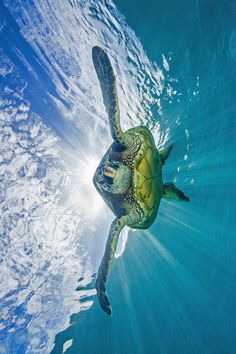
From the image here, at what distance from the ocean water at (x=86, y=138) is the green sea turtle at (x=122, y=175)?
214 centimetres

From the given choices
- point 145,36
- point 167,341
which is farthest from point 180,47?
point 167,341

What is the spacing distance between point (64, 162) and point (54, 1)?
12.6ft

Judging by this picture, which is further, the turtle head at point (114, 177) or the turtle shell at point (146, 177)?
the turtle shell at point (146, 177)

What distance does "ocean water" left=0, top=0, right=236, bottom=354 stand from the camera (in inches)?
241

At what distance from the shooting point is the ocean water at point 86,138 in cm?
A: 613

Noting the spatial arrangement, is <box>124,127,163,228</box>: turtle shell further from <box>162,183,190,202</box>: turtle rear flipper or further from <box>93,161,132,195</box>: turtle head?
<box>162,183,190,202</box>: turtle rear flipper

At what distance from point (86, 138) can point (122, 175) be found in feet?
11.3

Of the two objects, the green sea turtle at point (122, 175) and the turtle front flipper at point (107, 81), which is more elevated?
the turtle front flipper at point (107, 81)

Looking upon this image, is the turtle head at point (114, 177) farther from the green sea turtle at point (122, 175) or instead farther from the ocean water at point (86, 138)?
the ocean water at point (86, 138)

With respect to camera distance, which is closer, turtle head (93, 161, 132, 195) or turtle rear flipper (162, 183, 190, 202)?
turtle head (93, 161, 132, 195)

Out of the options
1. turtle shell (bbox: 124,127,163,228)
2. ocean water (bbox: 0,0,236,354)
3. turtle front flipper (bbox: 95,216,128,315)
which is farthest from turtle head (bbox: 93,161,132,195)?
ocean water (bbox: 0,0,236,354)

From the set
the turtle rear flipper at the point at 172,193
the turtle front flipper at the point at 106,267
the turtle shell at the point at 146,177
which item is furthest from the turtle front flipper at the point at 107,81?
the turtle rear flipper at the point at 172,193

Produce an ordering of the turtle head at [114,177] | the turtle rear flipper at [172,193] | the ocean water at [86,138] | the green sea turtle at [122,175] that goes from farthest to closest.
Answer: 1. the turtle rear flipper at [172,193]
2. the ocean water at [86,138]
3. the turtle head at [114,177]
4. the green sea turtle at [122,175]

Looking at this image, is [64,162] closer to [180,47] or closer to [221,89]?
[180,47]
